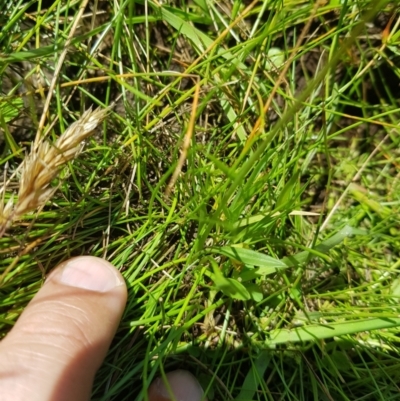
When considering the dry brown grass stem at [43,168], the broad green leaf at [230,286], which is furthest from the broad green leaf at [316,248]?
the dry brown grass stem at [43,168]

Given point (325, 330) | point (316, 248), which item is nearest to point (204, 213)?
point (316, 248)

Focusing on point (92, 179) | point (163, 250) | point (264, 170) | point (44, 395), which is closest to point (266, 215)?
point (264, 170)

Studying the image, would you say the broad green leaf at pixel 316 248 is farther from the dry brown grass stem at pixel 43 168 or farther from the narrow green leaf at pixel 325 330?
the dry brown grass stem at pixel 43 168

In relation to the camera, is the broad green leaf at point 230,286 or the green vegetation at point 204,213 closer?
the broad green leaf at point 230,286

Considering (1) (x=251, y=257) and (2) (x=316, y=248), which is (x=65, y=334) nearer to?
(1) (x=251, y=257)

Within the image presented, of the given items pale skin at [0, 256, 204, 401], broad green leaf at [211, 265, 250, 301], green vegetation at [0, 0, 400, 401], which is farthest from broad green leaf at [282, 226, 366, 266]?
pale skin at [0, 256, 204, 401]

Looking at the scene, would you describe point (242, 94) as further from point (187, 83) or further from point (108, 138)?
point (108, 138)

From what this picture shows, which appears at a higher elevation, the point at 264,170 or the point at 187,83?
the point at 187,83
